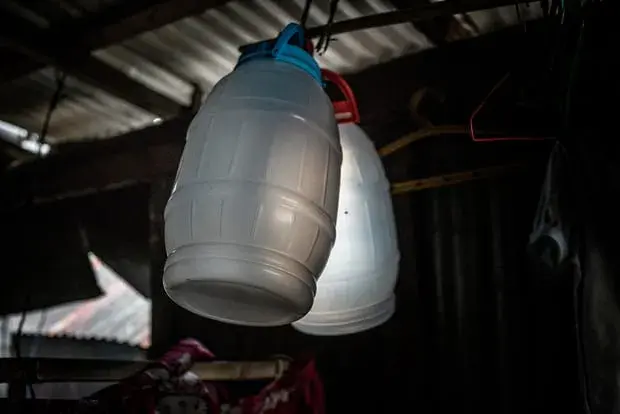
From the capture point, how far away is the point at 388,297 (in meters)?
1.60

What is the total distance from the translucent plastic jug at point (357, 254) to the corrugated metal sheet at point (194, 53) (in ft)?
1.39

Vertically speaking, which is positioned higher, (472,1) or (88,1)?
(88,1)

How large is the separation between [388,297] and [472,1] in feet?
2.05

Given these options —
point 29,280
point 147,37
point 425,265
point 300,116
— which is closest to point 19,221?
point 29,280

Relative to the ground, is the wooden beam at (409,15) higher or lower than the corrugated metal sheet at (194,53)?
lower

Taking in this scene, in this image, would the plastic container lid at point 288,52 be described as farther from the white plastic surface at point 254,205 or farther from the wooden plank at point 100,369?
the wooden plank at point 100,369

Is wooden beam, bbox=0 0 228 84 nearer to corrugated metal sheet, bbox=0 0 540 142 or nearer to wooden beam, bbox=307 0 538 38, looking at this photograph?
corrugated metal sheet, bbox=0 0 540 142

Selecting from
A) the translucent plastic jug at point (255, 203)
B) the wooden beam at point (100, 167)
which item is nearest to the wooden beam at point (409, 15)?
the translucent plastic jug at point (255, 203)

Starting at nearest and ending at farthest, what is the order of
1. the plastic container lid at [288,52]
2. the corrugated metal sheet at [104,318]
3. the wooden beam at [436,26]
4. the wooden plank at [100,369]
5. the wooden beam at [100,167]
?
1. the plastic container lid at [288,52]
2. the wooden plank at [100,369]
3. the wooden beam at [436,26]
4. the wooden beam at [100,167]
5. the corrugated metal sheet at [104,318]

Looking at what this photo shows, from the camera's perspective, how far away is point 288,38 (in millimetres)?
1303

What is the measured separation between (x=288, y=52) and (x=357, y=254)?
42cm

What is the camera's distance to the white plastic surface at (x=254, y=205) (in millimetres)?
1081

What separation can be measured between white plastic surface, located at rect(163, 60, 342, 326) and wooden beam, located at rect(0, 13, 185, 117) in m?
1.06

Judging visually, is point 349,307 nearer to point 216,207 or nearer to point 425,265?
point 216,207
